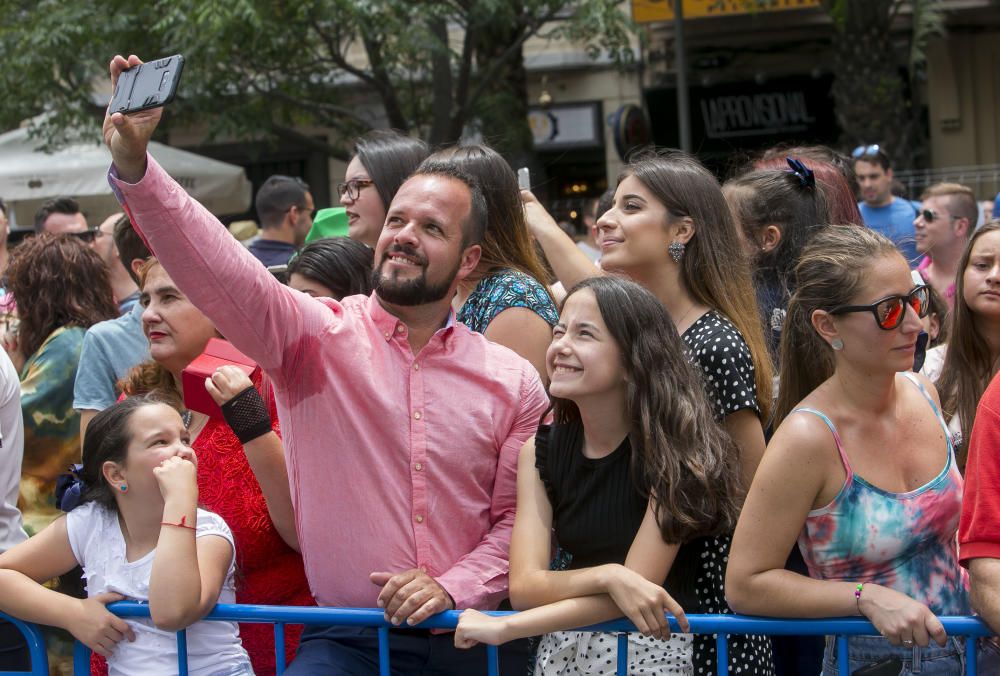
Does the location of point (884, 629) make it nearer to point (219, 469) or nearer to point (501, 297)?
point (501, 297)

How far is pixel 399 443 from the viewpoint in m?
3.06

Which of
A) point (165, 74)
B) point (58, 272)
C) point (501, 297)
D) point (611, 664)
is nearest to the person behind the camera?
point (165, 74)

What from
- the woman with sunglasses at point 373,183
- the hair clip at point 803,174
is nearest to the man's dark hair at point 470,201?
the woman with sunglasses at point 373,183

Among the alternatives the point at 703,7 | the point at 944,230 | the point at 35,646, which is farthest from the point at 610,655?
the point at 703,7

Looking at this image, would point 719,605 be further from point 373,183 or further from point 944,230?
→ point 944,230

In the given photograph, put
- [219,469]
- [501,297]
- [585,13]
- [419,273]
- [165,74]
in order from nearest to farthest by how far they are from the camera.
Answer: [165,74] → [419,273] → [219,469] → [501,297] → [585,13]

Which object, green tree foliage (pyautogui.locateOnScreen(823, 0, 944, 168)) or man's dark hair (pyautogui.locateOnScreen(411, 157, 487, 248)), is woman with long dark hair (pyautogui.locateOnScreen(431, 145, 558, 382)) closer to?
man's dark hair (pyautogui.locateOnScreen(411, 157, 487, 248))

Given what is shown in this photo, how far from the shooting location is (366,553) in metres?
3.03

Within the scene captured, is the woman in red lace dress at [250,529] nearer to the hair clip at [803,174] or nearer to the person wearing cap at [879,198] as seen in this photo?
the hair clip at [803,174]

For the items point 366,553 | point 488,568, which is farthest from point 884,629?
point 366,553

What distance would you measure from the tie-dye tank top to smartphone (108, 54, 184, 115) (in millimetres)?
1548

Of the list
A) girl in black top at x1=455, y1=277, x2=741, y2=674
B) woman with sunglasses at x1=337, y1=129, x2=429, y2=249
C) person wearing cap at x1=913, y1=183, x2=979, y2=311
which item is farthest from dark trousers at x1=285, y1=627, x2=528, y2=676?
person wearing cap at x1=913, y1=183, x2=979, y2=311

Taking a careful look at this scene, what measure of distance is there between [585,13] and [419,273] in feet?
30.9

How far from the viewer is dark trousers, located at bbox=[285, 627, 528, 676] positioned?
3.02m
